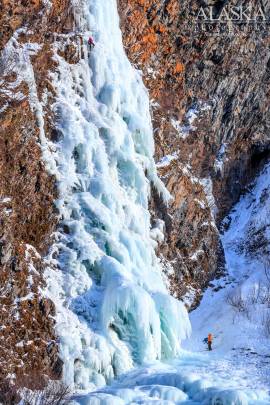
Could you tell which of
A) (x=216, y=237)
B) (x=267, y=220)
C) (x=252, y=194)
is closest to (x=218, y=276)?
(x=216, y=237)

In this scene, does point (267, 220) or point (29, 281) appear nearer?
point (29, 281)

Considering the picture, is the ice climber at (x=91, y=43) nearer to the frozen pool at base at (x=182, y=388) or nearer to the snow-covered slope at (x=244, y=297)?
the snow-covered slope at (x=244, y=297)

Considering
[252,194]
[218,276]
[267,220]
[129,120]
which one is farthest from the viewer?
[252,194]

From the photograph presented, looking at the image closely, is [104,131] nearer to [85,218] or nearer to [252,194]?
[85,218]

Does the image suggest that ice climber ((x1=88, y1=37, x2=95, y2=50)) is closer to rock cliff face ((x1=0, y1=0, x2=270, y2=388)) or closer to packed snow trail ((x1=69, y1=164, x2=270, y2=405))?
rock cliff face ((x1=0, y1=0, x2=270, y2=388))

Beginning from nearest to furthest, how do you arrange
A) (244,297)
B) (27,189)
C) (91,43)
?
(27,189) < (244,297) < (91,43)

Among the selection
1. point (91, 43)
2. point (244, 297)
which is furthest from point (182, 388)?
point (91, 43)

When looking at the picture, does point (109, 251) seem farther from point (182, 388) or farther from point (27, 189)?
point (182, 388)

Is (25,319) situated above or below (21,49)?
Answer: below
